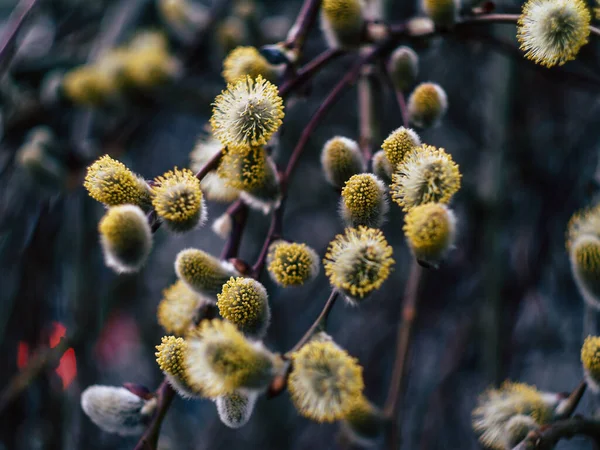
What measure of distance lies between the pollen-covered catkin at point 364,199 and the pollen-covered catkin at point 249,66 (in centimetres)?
26

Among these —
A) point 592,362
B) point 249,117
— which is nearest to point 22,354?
point 249,117

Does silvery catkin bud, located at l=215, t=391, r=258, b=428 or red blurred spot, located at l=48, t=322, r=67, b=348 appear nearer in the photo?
silvery catkin bud, located at l=215, t=391, r=258, b=428

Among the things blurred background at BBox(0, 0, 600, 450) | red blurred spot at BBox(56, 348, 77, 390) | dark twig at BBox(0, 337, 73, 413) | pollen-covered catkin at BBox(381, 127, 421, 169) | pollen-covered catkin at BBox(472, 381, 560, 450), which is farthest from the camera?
red blurred spot at BBox(56, 348, 77, 390)

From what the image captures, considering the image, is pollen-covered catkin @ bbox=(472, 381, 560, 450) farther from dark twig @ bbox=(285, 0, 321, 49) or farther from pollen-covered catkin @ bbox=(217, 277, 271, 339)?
dark twig @ bbox=(285, 0, 321, 49)

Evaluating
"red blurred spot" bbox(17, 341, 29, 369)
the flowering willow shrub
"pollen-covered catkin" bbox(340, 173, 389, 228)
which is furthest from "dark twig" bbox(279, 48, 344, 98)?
"red blurred spot" bbox(17, 341, 29, 369)

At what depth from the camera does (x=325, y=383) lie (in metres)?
0.61

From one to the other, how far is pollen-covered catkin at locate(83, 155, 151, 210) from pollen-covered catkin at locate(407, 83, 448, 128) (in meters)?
0.37

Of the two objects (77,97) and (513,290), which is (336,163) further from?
(513,290)

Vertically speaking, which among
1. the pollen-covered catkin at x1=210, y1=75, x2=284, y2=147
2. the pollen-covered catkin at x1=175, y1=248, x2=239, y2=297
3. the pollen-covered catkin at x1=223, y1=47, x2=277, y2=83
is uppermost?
the pollen-covered catkin at x1=223, y1=47, x2=277, y2=83

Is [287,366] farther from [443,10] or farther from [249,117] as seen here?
[443,10]

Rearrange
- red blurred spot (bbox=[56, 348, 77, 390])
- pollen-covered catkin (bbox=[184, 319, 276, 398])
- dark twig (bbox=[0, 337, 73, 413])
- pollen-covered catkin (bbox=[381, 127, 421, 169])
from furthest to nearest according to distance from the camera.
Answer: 1. red blurred spot (bbox=[56, 348, 77, 390])
2. dark twig (bbox=[0, 337, 73, 413])
3. pollen-covered catkin (bbox=[381, 127, 421, 169])
4. pollen-covered catkin (bbox=[184, 319, 276, 398])

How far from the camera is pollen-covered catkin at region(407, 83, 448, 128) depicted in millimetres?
812

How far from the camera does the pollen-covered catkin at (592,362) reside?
727 millimetres

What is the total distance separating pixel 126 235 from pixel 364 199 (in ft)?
0.89
